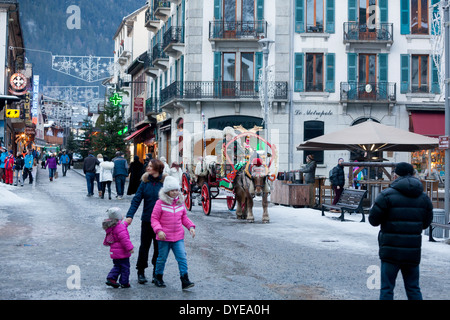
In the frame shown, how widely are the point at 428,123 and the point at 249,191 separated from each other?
20.1 m

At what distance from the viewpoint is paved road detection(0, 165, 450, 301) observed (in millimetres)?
7555

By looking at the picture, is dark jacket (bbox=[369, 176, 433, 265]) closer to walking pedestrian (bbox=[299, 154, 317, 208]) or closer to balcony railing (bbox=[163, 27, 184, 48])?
walking pedestrian (bbox=[299, 154, 317, 208])

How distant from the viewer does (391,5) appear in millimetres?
33312

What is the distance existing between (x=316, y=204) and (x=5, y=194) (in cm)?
1032

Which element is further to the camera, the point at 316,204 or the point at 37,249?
the point at 316,204

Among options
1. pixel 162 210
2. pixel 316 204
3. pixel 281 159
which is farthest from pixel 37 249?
pixel 281 159

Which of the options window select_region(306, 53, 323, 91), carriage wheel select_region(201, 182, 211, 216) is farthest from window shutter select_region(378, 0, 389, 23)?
carriage wheel select_region(201, 182, 211, 216)

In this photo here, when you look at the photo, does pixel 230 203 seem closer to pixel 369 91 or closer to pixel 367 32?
pixel 369 91

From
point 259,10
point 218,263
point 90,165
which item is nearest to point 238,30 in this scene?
point 259,10

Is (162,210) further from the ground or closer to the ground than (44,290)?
further from the ground

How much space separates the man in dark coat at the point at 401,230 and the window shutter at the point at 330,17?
92.2 feet

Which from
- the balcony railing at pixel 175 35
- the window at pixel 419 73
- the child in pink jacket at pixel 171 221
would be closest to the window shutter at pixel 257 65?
the balcony railing at pixel 175 35

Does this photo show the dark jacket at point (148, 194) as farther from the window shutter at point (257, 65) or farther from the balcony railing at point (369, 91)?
the balcony railing at point (369, 91)
